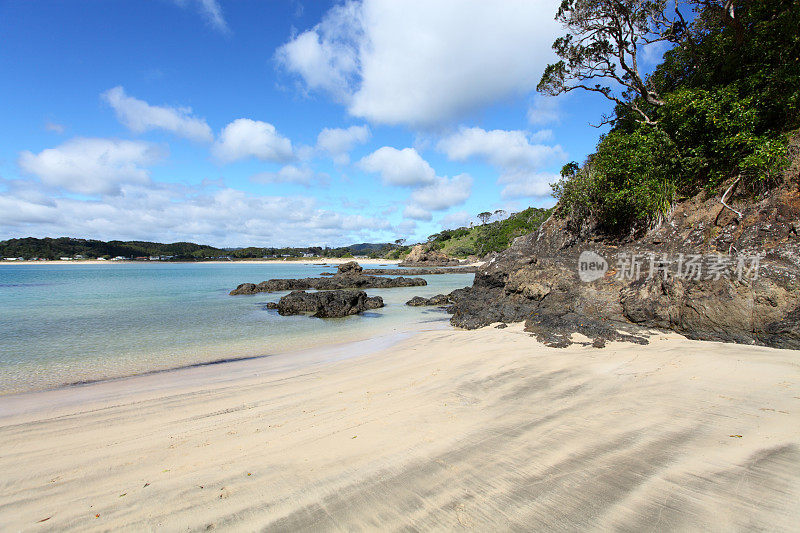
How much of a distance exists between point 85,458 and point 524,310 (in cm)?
1268

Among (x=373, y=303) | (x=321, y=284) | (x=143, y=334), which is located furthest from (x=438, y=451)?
(x=321, y=284)

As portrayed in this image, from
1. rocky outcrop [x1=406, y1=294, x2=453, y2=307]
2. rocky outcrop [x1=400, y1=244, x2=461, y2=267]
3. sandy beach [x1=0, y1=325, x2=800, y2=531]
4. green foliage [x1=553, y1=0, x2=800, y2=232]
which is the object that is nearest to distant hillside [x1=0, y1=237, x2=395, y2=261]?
rocky outcrop [x1=400, y1=244, x2=461, y2=267]

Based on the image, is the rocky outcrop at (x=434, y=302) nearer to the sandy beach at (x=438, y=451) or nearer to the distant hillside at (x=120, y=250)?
the sandy beach at (x=438, y=451)

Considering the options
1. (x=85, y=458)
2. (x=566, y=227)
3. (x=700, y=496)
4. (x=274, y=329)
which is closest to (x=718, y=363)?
(x=700, y=496)

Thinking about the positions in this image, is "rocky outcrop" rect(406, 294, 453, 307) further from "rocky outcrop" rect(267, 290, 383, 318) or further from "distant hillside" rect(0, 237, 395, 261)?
"distant hillside" rect(0, 237, 395, 261)

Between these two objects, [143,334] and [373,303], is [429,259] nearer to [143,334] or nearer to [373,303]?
[373,303]

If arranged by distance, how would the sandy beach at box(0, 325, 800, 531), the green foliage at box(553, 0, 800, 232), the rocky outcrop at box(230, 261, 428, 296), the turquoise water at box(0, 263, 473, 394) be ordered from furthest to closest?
the rocky outcrop at box(230, 261, 428, 296) < the green foliage at box(553, 0, 800, 232) < the turquoise water at box(0, 263, 473, 394) < the sandy beach at box(0, 325, 800, 531)

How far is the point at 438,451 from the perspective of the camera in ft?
12.5

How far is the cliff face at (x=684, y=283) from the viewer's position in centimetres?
788

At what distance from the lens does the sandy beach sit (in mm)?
2797

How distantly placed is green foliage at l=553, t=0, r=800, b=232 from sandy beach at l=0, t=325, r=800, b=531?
7418 millimetres

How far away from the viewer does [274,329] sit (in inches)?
602

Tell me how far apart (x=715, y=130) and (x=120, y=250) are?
685ft

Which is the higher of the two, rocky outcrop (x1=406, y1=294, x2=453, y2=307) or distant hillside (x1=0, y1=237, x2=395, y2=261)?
distant hillside (x1=0, y1=237, x2=395, y2=261)
